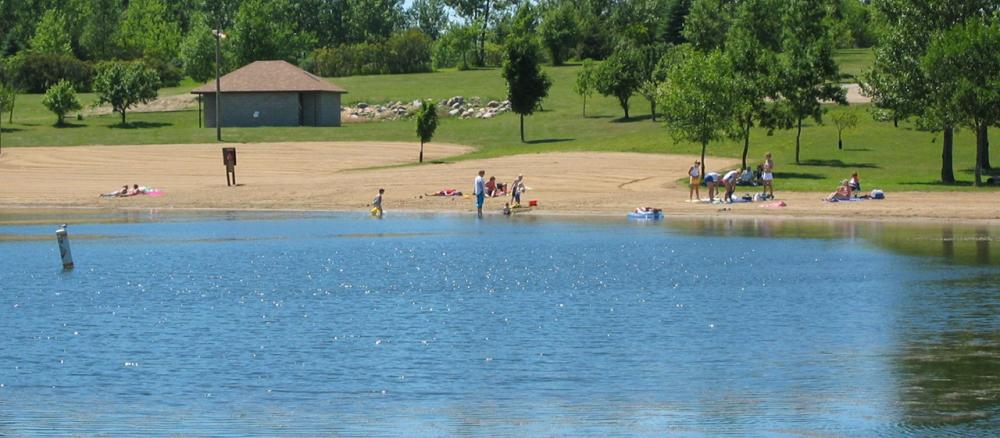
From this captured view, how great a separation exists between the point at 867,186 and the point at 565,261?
23.1m

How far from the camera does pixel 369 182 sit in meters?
63.6

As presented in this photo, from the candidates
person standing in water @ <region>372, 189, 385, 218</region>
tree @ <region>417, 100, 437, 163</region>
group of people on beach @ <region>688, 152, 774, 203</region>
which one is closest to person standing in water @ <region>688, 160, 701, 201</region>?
group of people on beach @ <region>688, 152, 774, 203</region>

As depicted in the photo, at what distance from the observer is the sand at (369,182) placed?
52125 mm

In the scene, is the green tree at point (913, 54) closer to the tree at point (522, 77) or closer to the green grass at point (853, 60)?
the tree at point (522, 77)

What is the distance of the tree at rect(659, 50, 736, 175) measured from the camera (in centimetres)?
6022

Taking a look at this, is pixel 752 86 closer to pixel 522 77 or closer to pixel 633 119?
pixel 522 77

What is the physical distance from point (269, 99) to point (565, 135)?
2349 centimetres

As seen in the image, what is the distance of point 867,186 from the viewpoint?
56.4 metres

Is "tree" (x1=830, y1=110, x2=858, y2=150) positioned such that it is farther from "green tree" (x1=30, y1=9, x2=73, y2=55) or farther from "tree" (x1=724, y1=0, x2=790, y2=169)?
"green tree" (x1=30, y1=9, x2=73, y2=55)

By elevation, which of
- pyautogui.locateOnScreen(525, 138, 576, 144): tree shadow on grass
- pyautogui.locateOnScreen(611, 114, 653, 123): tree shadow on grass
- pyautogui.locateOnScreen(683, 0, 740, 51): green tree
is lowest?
pyautogui.locateOnScreen(525, 138, 576, 144): tree shadow on grass

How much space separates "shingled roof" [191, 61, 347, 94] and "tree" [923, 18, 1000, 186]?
54586 mm

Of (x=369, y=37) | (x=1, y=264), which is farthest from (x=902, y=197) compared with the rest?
(x=369, y=37)

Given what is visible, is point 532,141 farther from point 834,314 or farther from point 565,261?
point 834,314

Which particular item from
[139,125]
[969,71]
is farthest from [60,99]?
[969,71]
